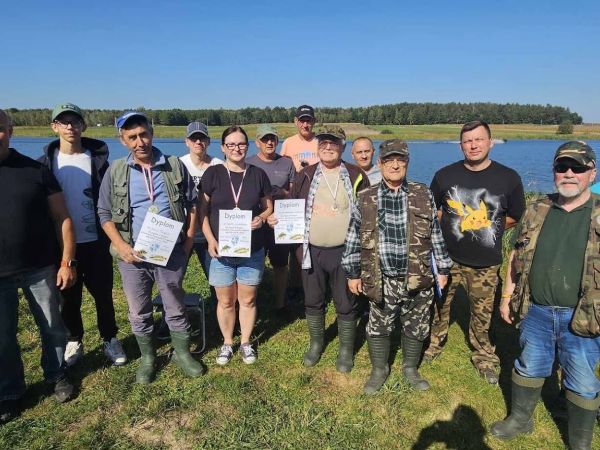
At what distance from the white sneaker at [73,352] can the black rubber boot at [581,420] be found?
4.55 meters

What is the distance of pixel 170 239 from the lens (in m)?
3.29

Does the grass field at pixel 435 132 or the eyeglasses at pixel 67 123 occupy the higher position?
the grass field at pixel 435 132

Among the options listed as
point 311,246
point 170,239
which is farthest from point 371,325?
point 170,239

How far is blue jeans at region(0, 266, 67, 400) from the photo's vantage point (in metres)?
3.07

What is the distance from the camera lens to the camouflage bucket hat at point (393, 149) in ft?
9.91

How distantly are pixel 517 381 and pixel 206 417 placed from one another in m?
2.59

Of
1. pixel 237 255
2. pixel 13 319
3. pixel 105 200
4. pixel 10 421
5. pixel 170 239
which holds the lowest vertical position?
pixel 10 421

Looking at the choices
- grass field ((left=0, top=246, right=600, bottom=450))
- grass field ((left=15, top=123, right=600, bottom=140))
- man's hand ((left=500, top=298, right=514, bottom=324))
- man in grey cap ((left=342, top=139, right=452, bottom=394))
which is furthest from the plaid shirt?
grass field ((left=15, top=123, right=600, bottom=140))

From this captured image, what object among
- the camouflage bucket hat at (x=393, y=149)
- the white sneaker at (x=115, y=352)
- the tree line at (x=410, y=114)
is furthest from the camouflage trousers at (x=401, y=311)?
the tree line at (x=410, y=114)

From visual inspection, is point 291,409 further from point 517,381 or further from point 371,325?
point 517,381

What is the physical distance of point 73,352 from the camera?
13.2ft

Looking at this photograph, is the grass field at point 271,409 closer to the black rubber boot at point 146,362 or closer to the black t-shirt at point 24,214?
Result: the black rubber boot at point 146,362

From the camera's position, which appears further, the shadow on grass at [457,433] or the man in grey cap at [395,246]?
the man in grey cap at [395,246]

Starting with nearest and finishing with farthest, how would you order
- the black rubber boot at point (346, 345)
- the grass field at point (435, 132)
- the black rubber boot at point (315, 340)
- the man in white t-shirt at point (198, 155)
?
the black rubber boot at point (346, 345) < the black rubber boot at point (315, 340) < the man in white t-shirt at point (198, 155) < the grass field at point (435, 132)
